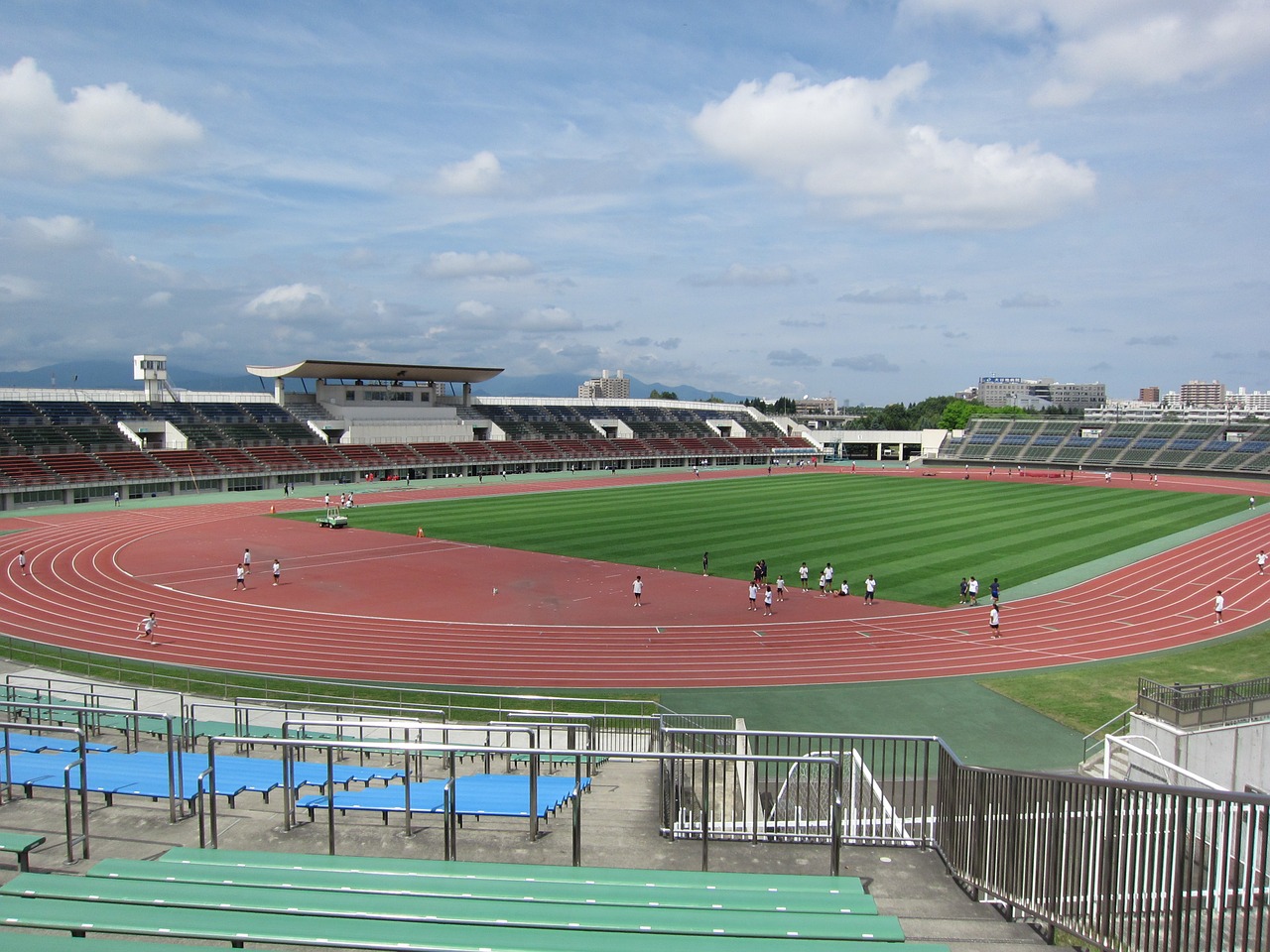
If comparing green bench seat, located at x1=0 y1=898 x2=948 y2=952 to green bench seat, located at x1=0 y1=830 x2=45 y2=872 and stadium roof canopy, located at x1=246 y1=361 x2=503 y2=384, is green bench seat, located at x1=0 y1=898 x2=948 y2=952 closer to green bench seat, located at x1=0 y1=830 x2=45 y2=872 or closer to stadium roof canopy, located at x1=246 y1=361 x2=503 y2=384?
green bench seat, located at x1=0 y1=830 x2=45 y2=872

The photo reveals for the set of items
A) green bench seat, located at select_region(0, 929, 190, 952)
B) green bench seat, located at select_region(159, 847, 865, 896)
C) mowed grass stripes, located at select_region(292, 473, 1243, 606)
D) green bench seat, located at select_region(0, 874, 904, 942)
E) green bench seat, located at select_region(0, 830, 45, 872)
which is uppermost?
green bench seat, located at select_region(0, 929, 190, 952)

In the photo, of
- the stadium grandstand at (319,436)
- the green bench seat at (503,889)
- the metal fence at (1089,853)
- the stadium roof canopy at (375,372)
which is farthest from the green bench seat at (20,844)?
the stadium roof canopy at (375,372)

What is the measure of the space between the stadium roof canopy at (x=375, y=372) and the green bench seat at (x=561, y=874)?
263ft

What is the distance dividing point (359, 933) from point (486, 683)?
17.0 meters

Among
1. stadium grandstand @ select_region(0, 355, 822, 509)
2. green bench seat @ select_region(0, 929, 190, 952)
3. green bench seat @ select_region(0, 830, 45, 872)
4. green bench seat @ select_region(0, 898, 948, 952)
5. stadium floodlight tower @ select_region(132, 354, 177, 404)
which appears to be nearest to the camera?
green bench seat @ select_region(0, 929, 190, 952)

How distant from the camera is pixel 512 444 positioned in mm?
89125

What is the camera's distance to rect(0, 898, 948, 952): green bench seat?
188 inches

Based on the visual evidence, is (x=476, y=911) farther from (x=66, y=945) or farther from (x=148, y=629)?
(x=148, y=629)

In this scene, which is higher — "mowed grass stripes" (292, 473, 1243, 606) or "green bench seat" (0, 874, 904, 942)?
"green bench seat" (0, 874, 904, 942)

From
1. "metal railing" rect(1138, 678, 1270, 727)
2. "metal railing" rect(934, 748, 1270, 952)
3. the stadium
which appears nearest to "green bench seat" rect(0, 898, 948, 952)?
the stadium

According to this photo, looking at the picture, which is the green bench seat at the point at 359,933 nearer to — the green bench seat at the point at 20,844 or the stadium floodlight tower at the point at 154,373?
the green bench seat at the point at 20,844

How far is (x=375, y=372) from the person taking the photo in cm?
8588

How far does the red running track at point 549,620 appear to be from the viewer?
22.9 meters

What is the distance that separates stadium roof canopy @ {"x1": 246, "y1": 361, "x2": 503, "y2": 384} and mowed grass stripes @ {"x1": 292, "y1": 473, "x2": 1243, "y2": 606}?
28.6 m
